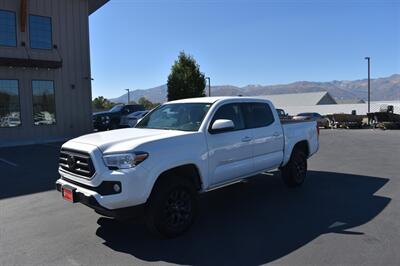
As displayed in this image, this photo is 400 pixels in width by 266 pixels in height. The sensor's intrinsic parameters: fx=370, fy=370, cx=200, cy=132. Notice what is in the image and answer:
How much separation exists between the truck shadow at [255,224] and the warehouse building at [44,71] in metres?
13.9

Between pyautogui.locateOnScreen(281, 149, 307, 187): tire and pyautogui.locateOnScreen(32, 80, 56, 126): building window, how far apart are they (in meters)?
14.7

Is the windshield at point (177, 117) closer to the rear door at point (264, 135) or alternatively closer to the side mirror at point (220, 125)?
the side mirror at point (220, 125)

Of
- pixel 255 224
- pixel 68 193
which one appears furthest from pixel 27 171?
pixel 255 224

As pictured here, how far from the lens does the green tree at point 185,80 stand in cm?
3400

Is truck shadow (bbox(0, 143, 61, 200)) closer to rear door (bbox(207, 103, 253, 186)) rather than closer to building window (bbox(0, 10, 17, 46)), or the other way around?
rear door (bbox(207, 103, 253, 186))

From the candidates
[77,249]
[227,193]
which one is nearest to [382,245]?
[227,193]

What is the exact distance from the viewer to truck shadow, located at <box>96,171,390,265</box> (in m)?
4.59

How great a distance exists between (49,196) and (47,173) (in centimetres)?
277

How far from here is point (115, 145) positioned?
192 inches

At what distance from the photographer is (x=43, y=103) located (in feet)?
61.7

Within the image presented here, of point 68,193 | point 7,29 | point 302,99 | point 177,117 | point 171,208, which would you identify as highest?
point 7,29

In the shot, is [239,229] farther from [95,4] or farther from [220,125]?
[95,4]

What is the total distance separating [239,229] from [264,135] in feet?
6.76

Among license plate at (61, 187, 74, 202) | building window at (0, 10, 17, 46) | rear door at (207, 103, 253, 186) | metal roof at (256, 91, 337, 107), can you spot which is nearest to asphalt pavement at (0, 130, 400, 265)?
license plate at (61, 187, 74, 202)
